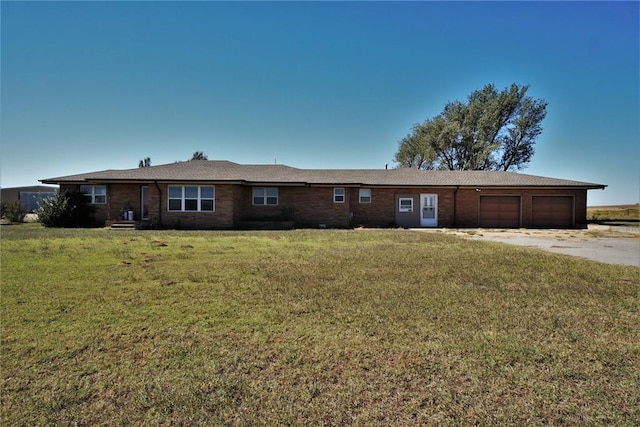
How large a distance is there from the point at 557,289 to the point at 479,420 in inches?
182

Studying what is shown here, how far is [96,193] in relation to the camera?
22.1 m

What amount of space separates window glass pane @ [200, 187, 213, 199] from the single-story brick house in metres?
0.05

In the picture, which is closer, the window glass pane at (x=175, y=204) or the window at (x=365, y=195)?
the window glass pane at (x=175, y=204)

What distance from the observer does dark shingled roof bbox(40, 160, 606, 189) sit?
20406mm

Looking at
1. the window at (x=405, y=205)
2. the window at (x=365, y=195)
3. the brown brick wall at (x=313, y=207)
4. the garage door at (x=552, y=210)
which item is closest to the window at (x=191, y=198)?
the brown brick wall at (x=313, y=207)

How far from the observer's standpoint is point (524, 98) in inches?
1566

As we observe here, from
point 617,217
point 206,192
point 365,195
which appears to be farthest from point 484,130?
point 206,192

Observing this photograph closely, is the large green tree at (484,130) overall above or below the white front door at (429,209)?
above

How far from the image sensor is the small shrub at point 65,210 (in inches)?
794

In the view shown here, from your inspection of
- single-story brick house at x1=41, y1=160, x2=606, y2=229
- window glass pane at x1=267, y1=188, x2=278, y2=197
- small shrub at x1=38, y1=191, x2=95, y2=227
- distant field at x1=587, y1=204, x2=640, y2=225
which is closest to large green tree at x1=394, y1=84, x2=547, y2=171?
distant field at x1=587, y1=204, x2=640, y2=225

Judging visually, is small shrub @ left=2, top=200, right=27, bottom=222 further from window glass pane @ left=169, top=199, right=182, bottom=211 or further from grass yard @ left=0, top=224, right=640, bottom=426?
grass yard @ left=0, top=224, right=640, bottom=426

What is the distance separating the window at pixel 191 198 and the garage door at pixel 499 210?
54.7ft

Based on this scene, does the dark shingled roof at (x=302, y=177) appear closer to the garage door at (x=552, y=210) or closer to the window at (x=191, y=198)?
the window at (x=191, y=198)

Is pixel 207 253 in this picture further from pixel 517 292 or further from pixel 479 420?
pixel 479 420
